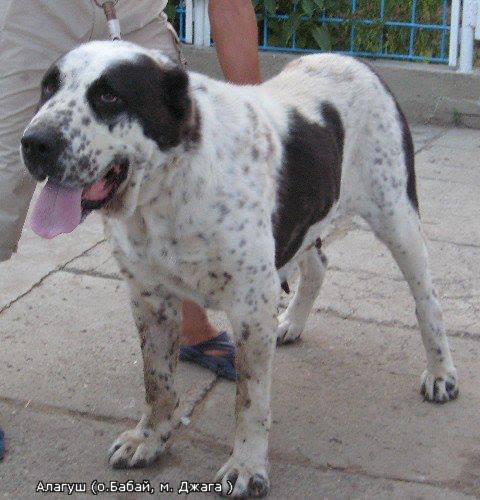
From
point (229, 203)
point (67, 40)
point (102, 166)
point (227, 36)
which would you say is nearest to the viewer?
point (102, 166)

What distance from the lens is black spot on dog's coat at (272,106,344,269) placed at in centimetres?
332

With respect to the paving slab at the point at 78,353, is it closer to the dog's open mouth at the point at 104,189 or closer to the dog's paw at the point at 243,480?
the dog's paw at the point at 243,480

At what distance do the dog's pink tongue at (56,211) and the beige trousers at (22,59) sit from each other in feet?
2.03

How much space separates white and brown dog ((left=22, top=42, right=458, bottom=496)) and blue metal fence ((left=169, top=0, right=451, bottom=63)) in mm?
4980

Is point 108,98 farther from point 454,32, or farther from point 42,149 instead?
point 454,32

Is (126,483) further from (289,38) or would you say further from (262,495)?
(289,38)

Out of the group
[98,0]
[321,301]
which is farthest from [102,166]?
[321,301]

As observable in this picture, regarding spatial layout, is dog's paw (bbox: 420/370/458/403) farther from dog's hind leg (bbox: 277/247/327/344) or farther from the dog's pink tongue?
the dog's pink tongue

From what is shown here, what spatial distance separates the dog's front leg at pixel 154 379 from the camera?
3.35 meters

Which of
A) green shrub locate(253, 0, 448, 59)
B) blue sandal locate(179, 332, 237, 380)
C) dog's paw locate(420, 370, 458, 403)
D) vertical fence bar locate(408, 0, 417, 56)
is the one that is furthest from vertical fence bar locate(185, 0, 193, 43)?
dog's paw locate(420, 370, 458, 403)

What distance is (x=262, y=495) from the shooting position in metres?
3.21

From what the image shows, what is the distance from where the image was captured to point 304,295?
4.29 m

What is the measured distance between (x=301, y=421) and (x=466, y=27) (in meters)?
5.45

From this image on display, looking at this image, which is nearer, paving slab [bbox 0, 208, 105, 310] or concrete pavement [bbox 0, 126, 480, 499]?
concrete pavement [bbox 0, 126, 480, 499]
